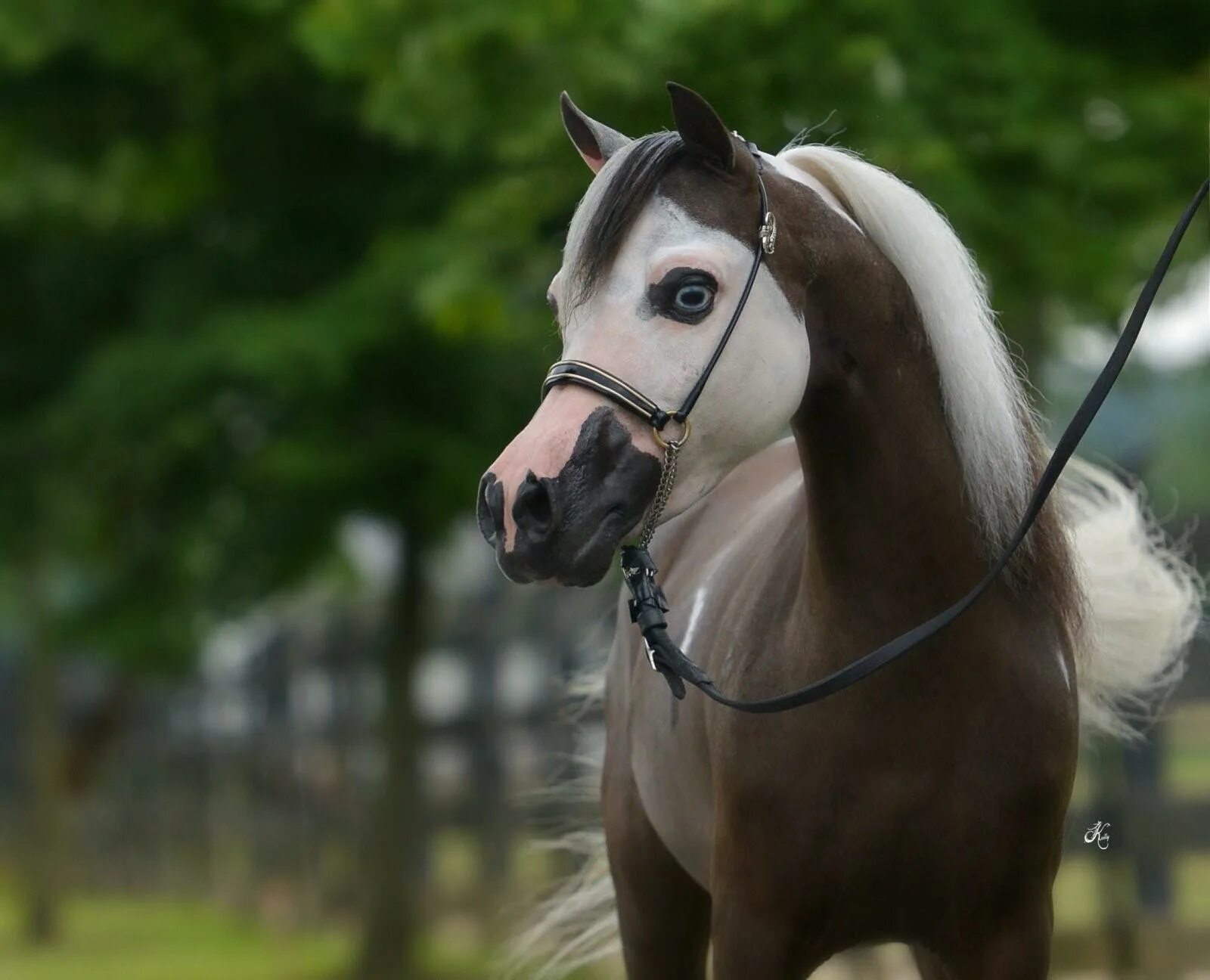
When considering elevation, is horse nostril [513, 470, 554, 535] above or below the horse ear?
below

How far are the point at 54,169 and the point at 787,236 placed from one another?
18.8 ft

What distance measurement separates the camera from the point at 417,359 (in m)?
7.13

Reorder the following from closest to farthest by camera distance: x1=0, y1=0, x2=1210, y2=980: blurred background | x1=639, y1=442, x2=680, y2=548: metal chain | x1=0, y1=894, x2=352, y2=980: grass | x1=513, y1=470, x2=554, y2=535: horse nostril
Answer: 1. x1=513, y1=470, x2=554, y2=535: horse nostril
2. x1=639, y1=442, x2=680, y2=548: metal chain
3. x1=0, y1=0, x2=1210, y2=980: blurred background
4. x1=0, y1=894, x2=352, y2=980: grass

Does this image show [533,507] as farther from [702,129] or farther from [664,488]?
[702,129]

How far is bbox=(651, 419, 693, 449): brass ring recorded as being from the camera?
2.31 metres

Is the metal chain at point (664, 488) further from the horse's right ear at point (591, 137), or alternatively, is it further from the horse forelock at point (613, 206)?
the horse's right ear at point (591, 137)

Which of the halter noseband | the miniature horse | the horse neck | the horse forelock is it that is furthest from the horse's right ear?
the horse neck

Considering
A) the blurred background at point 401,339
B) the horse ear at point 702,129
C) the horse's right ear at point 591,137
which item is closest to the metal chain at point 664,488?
the horse ear at point 702,129

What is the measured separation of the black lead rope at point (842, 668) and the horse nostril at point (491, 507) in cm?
23

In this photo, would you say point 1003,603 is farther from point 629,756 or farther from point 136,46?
point 136,46

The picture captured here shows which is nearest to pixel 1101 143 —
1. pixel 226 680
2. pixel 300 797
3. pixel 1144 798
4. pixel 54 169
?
pixel 1144 798

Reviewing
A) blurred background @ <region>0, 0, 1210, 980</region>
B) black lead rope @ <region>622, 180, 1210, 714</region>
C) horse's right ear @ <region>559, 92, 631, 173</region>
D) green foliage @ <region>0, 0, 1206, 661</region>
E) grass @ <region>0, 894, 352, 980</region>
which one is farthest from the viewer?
grass @ <region>0, 894, 352, 980</region>

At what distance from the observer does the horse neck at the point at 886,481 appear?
2.53 m

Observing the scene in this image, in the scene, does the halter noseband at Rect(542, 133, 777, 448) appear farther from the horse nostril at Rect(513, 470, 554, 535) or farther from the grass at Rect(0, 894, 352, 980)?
the grass at Rect(0, 894, 352, 980)
